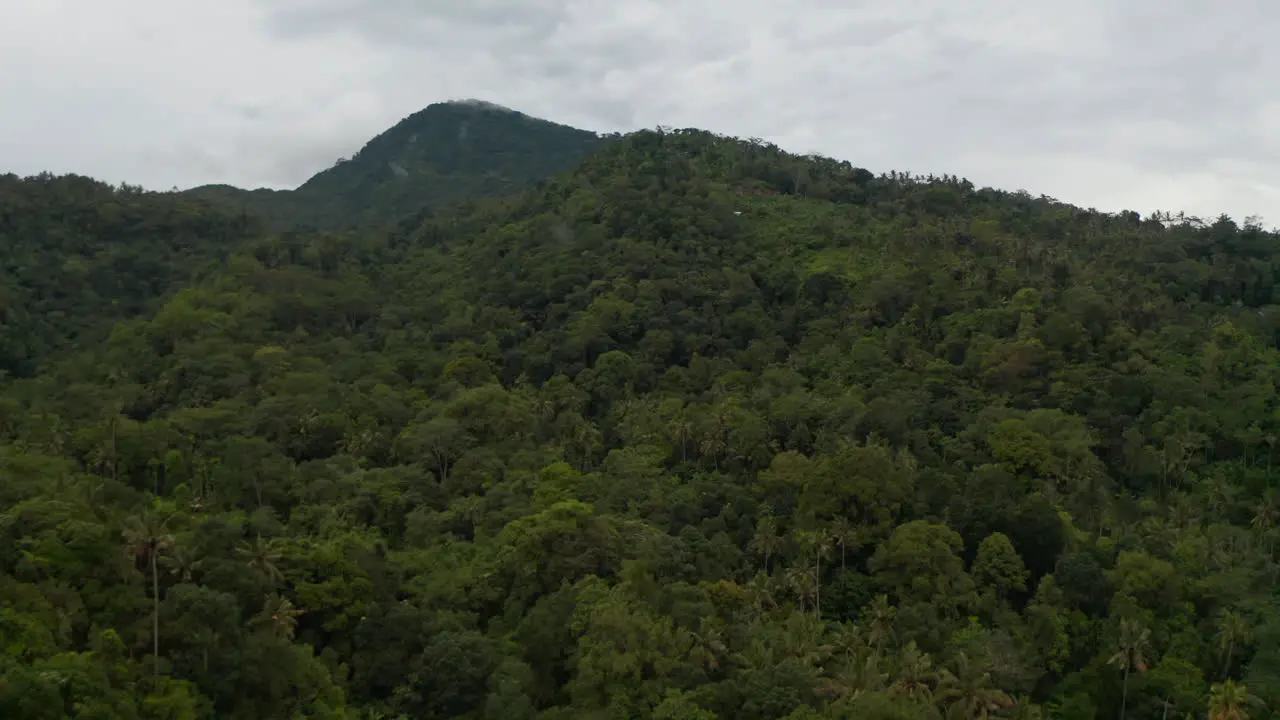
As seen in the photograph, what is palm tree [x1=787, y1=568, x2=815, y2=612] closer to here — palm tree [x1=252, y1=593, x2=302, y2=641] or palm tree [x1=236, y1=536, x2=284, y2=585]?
palm tree [x1=252, y1=593, x2=302, y2=641]

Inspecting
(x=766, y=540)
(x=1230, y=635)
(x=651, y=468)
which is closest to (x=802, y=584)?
(x=766, y=540)

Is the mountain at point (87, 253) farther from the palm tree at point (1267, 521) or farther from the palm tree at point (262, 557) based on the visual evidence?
the palm tree at point (1267, 521)

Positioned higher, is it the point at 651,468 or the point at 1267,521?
the point at 651,468

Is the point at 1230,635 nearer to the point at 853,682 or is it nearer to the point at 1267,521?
the point at 1267,521

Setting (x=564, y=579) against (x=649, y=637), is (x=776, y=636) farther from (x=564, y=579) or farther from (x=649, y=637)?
(x=564, y=579)

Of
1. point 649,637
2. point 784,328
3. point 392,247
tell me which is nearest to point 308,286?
point 392,247

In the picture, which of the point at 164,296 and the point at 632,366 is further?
the point at 164,296

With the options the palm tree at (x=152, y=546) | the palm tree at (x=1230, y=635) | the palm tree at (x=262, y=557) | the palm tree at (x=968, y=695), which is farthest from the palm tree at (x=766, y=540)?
the palm tree at (x=152, y=546)
